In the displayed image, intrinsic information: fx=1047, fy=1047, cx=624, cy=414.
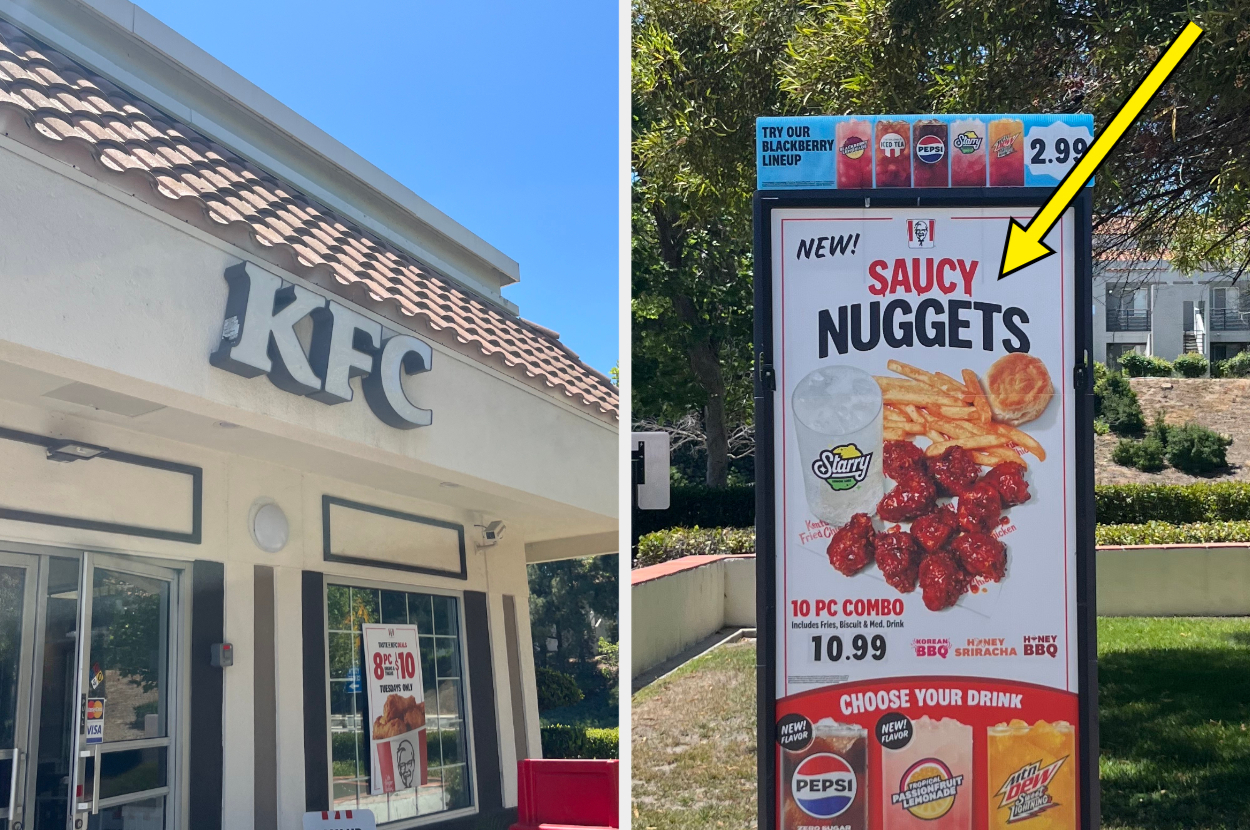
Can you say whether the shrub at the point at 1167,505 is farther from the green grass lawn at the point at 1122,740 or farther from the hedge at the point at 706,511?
the green grass lawn at the point at 1122,740

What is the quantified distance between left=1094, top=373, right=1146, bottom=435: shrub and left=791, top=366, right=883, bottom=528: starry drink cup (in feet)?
88.0

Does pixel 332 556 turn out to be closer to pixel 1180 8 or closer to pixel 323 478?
pixel 323 478

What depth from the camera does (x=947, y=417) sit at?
357 centimetres

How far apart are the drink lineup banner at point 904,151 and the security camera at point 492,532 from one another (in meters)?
2.69

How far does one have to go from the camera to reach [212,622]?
210 inches

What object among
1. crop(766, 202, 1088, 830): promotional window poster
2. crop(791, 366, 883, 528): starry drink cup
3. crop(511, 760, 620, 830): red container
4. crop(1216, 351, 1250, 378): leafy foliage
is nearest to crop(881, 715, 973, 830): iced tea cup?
crop(766, 202, 1088, 830): promotional window poster

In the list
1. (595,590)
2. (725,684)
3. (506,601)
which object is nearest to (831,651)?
(595,590)

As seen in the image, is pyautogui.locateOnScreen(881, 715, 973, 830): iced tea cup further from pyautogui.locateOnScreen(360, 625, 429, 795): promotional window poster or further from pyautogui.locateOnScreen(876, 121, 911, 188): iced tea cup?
pyautogui.locateOnScreen(360, 625, 429, 795): promotional window poster

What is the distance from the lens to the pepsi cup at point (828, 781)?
354 centimetres

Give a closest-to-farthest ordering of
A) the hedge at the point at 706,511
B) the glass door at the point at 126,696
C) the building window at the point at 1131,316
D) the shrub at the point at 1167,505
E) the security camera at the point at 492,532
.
Answer: the glass door at the point at 126,696 → the security camera at the point at 492,532 → the shrub at the point at 1167,505 → the hedge at the point at 706,511 → the building window at the point at 1131,316

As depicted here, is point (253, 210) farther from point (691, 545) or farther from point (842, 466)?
point (691, 545)

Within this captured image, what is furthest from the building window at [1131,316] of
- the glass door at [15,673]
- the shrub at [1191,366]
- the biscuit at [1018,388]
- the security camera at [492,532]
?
the glass door at [15,673]

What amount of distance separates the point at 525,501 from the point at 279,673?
1.62m

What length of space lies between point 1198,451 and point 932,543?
85.7ft
